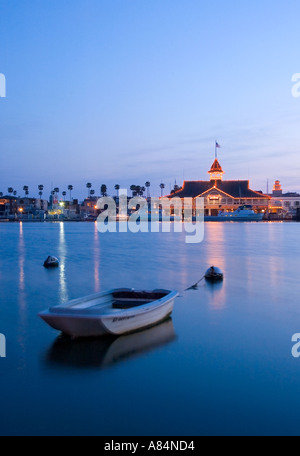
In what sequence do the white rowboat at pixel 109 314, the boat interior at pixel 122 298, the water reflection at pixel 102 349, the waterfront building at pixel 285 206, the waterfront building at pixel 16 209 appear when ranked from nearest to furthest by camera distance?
the water reflection at pixel 102 349 < the white rowboat at pixel 109 314 < the boat interior at pixel 122 298 < the waterfront building at pixel 285 206 < the waterfront building at pixel 16 209

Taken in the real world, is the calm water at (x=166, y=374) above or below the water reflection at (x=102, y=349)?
below

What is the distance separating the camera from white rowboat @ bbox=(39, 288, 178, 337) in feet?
34.6

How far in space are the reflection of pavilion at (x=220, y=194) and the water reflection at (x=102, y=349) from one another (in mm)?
119224

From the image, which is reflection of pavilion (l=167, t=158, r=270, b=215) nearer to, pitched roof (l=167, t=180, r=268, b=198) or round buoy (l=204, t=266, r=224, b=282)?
pitched roof (l=167, t=180, r=268, b=198)

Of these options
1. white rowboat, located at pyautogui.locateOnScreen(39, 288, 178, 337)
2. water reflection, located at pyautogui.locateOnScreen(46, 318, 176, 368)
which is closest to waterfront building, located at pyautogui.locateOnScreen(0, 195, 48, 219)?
white rowboat, located at pyautogui.locateOnScreen(39, 288, 178, 337)

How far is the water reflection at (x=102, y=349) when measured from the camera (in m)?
9.76

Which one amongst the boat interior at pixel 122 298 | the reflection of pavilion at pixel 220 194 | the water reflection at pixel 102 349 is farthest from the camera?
the reflection of pavilion at pixel 220 194

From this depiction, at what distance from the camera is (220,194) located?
130m

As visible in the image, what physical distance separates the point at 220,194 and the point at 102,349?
123 meters

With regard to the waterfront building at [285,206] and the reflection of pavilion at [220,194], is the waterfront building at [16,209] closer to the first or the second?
the reflection of pavilion at [220,194]

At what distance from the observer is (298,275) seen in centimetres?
2567

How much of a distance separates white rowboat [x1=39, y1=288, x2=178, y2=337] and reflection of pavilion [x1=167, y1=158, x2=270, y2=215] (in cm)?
11726

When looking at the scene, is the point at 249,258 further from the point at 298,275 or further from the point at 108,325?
the point at 108,325

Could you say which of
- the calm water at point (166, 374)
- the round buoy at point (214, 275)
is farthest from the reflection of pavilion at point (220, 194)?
the calm water at point (166, 374)
